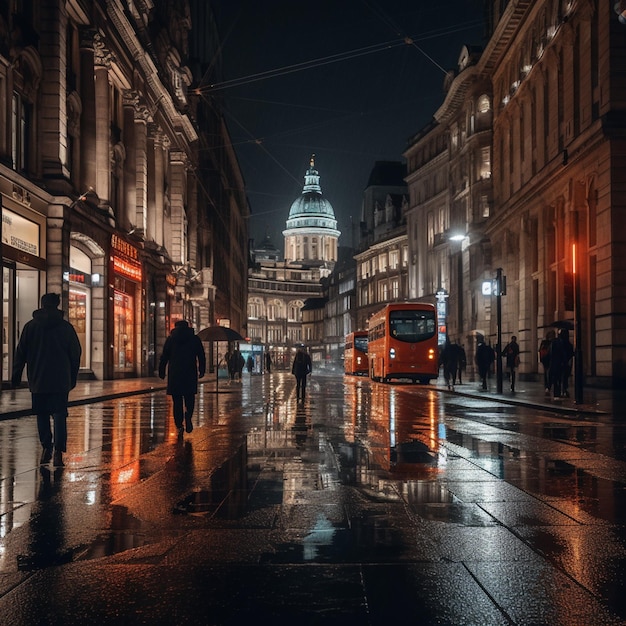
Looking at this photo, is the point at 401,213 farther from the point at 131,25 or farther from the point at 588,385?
the point at 588,385

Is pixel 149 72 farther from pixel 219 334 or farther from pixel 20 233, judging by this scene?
pixel 20 233

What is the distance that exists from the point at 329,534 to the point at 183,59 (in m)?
56.7

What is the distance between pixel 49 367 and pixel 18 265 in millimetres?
19989

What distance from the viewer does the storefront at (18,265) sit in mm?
26922

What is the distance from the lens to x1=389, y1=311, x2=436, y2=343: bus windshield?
42281mm

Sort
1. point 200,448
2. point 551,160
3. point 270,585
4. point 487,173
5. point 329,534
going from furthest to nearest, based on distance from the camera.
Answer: point 487,173 < point 551,160 < point 200,448 < point 329,534 < point 270,585

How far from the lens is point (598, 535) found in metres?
5.93

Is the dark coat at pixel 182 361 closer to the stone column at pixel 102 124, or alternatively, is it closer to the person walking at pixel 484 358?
the person walking at pixel 484 358

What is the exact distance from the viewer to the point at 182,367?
13.6m

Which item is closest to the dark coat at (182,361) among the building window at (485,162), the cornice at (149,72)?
the cornice at (149,72)

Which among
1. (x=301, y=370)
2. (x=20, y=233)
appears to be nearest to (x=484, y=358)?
(x=301, y=370)

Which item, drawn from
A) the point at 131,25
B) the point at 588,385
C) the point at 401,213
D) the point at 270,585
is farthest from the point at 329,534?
the point at 401,213

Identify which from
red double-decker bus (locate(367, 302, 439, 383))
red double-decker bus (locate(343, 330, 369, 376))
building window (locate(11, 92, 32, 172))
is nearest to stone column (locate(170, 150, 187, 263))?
red double-decker bus (locate(343, 330, 369, 376))

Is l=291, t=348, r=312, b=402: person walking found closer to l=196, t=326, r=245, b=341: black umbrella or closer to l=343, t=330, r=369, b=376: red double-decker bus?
l=196, t=326, r=245, b=341: black umbrella
